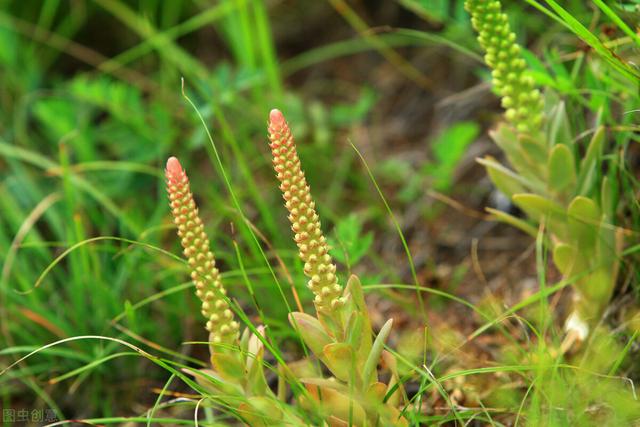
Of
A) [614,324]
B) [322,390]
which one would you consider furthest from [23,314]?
[614,324]

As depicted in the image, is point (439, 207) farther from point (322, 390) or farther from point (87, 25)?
point (87, 25)

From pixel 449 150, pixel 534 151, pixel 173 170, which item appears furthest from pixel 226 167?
pixel 173 170

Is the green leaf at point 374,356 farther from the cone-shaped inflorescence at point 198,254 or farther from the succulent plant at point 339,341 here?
the cone-shaped inflorescence at point 198,254

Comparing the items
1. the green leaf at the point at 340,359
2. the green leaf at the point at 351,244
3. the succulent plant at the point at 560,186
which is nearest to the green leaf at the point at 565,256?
the succulent plant at the point at 560,186

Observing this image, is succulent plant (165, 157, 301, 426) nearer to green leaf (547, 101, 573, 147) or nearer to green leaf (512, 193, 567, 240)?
green leaf (512, 193, 567, 240)

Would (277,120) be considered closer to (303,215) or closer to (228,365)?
(303,215)

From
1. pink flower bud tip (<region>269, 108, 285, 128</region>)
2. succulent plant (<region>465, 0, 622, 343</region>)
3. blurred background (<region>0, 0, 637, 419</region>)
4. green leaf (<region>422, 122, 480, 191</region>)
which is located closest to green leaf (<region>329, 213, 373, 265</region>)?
blurred background (<region>0, 0, 637, 419</region>)
